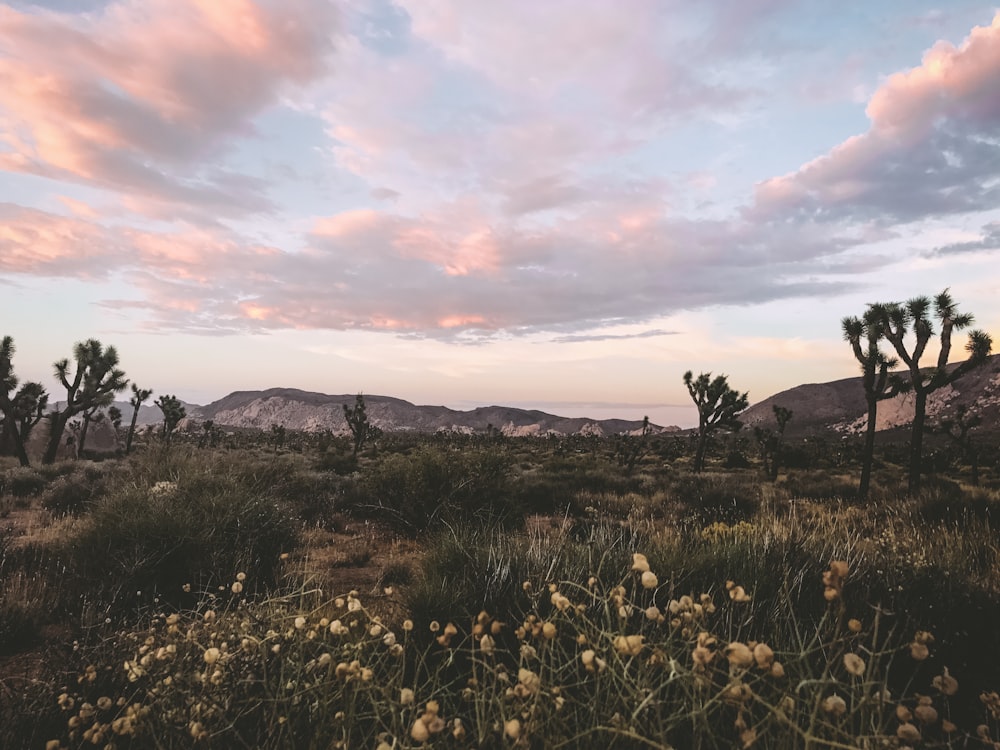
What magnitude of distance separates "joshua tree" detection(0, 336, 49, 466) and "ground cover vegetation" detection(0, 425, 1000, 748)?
2091cm

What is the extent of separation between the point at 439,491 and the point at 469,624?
7.41 meters

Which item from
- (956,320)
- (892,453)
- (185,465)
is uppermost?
(956,320)

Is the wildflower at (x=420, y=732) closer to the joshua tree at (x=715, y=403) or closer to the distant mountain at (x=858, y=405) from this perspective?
the joshua tree at (x=715, y=403)

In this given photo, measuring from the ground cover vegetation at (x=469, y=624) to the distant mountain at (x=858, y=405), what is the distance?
8044 centimetres

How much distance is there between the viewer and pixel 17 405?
34.8 meters

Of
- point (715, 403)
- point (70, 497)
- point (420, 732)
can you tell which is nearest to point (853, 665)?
point (420, 732)

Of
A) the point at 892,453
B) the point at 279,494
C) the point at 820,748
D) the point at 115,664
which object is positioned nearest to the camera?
the point at 820,748

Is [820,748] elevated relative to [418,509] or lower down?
elevated

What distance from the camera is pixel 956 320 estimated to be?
67.1 feet

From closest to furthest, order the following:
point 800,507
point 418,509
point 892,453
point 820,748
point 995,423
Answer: point 820,748 → point 418,509 → point 800,507 → point 892,453 → point 995,423

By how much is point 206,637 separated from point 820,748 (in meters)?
3.74

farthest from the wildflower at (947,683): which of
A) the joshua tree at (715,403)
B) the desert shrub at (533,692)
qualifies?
the joshua tree at (715,403)

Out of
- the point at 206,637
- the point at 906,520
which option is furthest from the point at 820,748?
the point at 906,520

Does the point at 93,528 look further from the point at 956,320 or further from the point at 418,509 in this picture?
the point at 956,320
